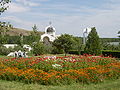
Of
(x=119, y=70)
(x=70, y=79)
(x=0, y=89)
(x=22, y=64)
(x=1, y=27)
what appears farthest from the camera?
(x=22, y=64)

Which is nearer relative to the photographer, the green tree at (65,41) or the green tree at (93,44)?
the green tree at (93,44)

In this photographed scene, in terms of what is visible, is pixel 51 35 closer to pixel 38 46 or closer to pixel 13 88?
pixel 38 46

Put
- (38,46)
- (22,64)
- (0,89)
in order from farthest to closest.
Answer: (38,46), (22,64), (0,89)

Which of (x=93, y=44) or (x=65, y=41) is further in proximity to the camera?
(x=65, y=41)

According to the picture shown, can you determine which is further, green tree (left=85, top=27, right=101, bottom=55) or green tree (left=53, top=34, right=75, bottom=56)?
green tree (left=53, top=34, right=75, bottom=56)

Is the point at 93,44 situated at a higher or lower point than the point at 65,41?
lower

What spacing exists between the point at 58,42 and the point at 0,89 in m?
20.7

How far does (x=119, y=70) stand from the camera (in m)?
9.64

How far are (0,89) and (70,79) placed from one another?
2545 mm

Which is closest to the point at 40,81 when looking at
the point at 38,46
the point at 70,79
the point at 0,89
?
the point at 70,79

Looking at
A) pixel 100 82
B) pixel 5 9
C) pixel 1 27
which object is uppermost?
pixel 5 9

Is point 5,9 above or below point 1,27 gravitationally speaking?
above

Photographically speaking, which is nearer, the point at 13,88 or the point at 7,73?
the point at 13,88

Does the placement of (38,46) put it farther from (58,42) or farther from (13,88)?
(13,88)
